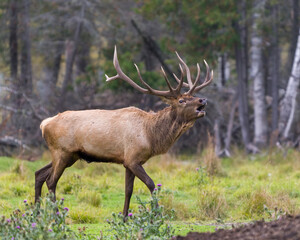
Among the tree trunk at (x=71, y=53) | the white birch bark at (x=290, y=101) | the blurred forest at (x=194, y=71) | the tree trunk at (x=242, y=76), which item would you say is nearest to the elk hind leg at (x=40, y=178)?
the blurred forest at (x=194, y=71)

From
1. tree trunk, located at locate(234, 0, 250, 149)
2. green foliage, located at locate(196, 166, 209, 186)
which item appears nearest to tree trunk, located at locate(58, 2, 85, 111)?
tree trunk, located at locate(234, 0, 250, 149)

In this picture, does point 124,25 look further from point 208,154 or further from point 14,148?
point 208,154

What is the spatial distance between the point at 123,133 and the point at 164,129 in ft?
2.03

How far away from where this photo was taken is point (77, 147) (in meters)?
8.65

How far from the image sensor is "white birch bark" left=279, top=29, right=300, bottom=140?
16.0 m

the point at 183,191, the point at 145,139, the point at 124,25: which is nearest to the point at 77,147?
the point at 145,139

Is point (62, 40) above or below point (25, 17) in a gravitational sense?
below

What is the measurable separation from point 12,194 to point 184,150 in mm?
8131

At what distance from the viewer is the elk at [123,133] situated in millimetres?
8453

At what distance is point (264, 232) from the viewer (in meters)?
5.10

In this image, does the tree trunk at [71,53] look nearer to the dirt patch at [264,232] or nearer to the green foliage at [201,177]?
the green foliage at [201,177]

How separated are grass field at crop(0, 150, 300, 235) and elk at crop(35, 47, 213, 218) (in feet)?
2.24

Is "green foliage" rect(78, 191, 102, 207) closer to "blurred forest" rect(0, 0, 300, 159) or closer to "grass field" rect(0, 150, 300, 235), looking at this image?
"grass field" rect(0, 150, 300, 235)

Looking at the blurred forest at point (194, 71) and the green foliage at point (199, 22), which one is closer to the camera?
the blurred forest at point (194, 71)
